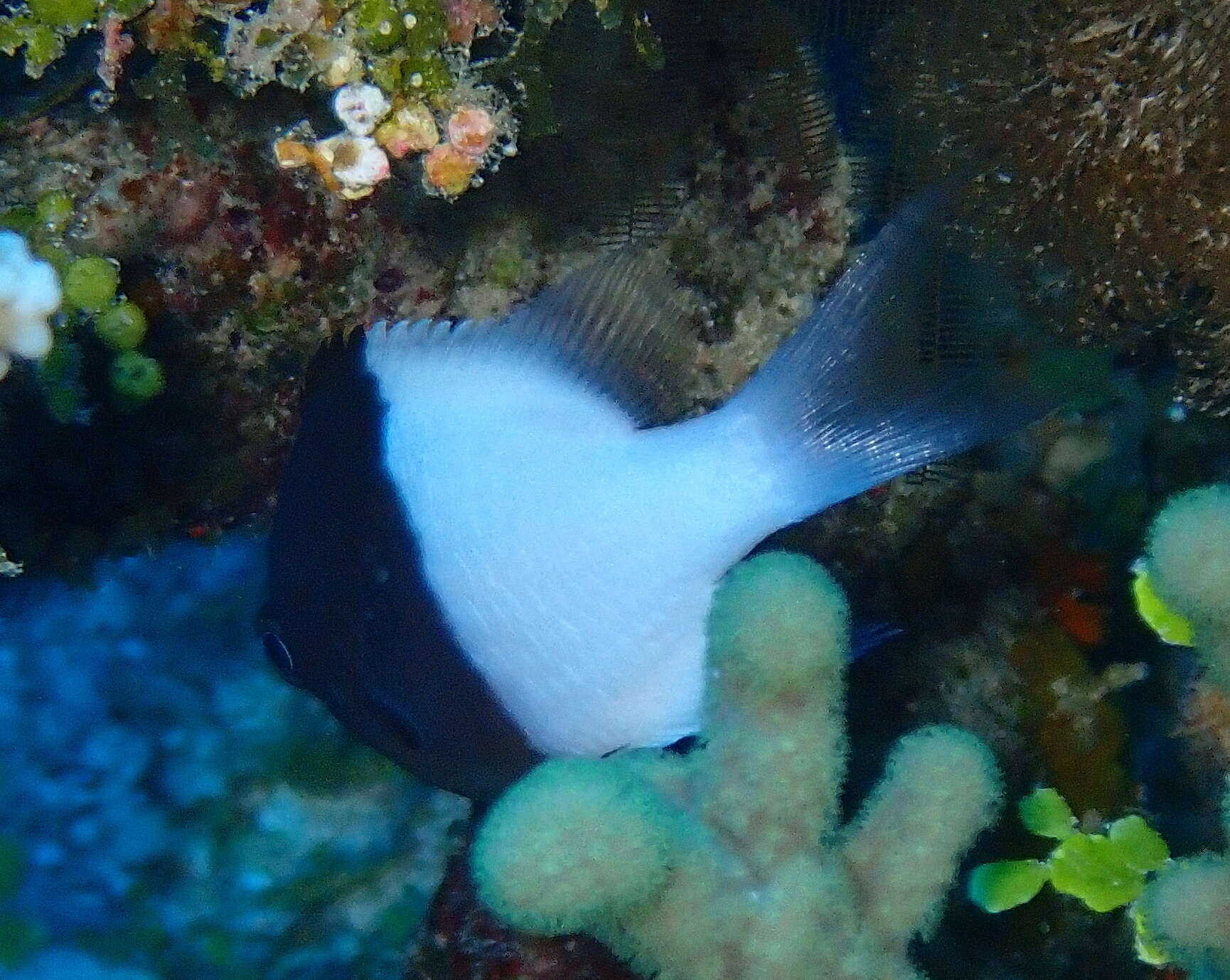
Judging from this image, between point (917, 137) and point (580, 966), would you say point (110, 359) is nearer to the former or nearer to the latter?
point (580, 966)

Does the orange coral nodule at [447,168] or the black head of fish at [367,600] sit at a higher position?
the orange coral nodule at [447,168]

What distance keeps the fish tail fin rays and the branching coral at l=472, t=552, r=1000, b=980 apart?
204 millimetres

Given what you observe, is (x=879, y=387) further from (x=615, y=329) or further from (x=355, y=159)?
(x=355, y=159)

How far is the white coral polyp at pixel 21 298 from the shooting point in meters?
1.73

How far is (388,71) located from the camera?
1.91 m

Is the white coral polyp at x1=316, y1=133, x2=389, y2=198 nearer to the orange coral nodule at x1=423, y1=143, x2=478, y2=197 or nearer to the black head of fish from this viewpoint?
the orange coral nodule at x1=423, y1=143, x2=478, y2=197

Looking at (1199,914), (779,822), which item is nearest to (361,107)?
(779,822)

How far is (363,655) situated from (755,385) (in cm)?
99

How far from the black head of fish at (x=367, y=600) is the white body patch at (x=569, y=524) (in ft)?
0.14

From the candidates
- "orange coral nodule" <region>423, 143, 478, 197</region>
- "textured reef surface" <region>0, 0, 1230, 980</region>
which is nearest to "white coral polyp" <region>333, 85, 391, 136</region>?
"textured reef surface" <region>0, 0, 1230, 980</region>

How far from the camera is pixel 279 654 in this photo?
2.15 metres

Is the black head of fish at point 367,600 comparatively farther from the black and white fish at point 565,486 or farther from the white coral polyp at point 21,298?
the white coral polyp at point 21,298

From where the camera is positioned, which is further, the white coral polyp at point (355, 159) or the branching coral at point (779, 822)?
the white coral polyp at point (355, 159)

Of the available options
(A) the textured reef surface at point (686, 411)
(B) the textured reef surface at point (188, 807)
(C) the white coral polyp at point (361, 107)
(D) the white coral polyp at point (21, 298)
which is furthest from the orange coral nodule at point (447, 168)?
(B) the textured reef surface at point (188, 807)
